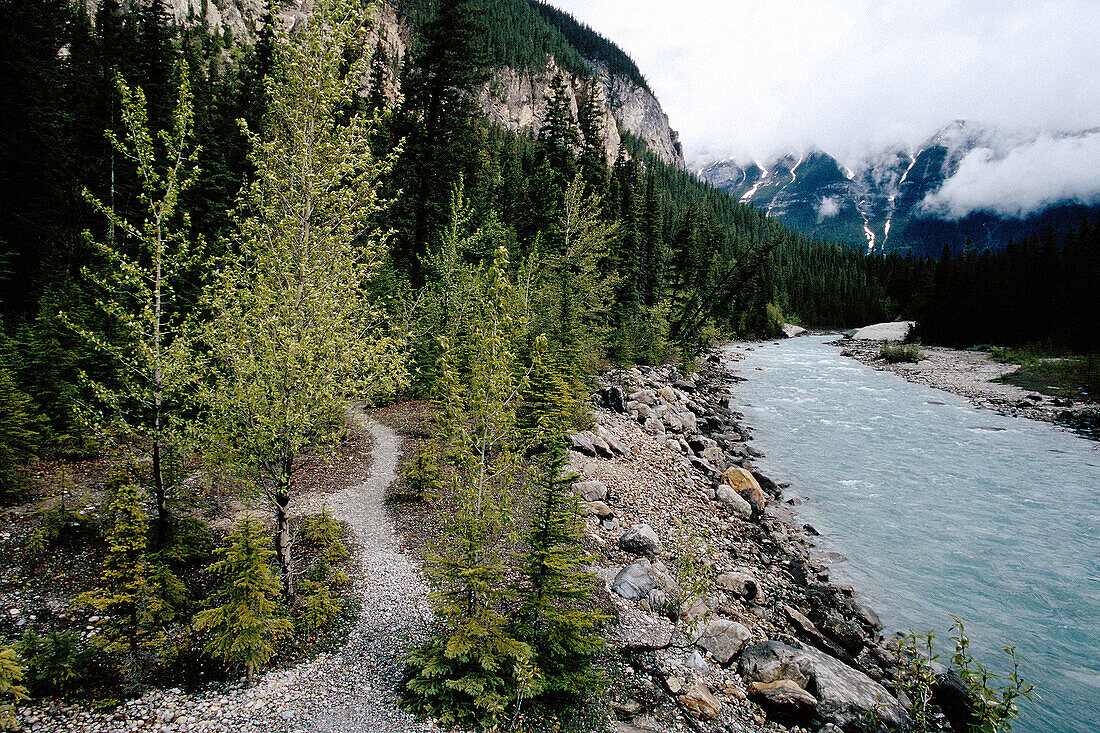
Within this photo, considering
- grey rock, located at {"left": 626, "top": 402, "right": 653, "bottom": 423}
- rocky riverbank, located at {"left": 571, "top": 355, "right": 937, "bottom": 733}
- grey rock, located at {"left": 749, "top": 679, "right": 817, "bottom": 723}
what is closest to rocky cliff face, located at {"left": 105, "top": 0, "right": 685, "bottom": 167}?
grey rock, located at {"left": 626, "top": 402, "right": 653, "bottom": 423}

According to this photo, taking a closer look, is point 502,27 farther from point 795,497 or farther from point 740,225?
point 795,497

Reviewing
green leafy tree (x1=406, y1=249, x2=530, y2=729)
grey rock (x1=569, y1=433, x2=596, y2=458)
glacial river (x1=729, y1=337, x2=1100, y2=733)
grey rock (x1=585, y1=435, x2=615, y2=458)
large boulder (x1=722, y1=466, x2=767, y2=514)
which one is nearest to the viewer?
green leafy tree (x1=406, y1=249, x2=530, y2=729)

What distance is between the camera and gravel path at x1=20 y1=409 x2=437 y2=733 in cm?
566

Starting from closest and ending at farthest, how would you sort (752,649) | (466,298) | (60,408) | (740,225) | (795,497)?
(752,649), (60,408), (795,497), (466,298), (740,225)

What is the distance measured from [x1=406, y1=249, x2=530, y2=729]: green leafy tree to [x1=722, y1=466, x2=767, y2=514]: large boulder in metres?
12.4

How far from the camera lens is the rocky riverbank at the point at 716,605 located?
24.0 ft

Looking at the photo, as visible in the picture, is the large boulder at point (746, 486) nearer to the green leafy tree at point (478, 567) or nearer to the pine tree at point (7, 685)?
the green leafy tree at point (478, 567)

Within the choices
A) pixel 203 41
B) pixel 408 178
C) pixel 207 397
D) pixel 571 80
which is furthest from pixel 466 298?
pixel 571 80

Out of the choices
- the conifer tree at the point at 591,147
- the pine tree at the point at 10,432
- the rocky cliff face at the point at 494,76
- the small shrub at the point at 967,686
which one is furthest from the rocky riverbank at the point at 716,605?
the rocky cliff face at the point at 494,76

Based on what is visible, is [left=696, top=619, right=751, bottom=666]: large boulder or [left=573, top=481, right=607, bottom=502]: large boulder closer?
[left=696, top=619, right=751, bottom=666]: large boulder

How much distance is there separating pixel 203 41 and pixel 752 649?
12888 cm

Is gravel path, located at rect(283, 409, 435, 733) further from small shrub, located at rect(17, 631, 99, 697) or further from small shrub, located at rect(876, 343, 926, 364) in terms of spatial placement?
small shrub, located at rect(876, 343, 926, 364)

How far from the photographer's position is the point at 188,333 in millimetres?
7848

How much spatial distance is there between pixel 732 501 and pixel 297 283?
49.0 ft
